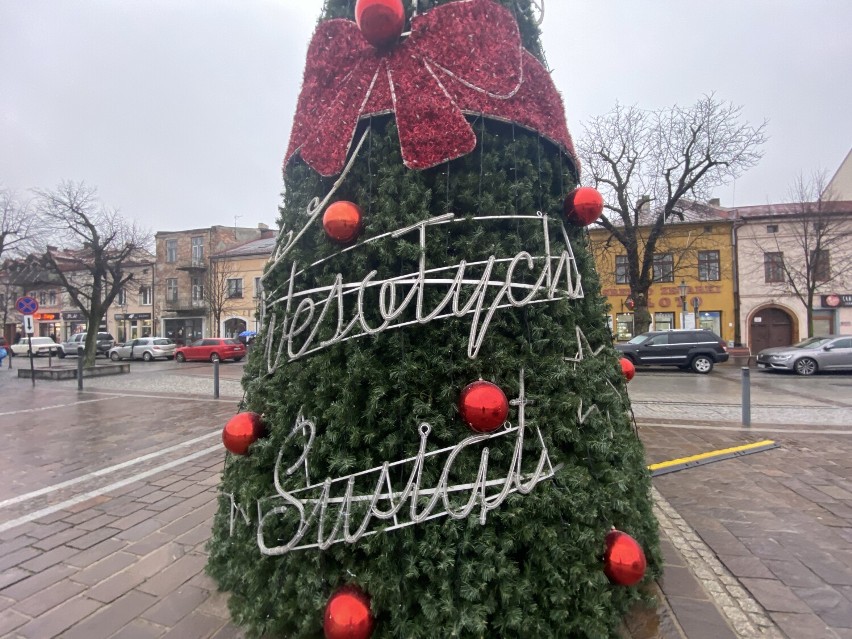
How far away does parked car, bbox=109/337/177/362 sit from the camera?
24328mm

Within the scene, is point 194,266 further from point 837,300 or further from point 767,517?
point 837,300

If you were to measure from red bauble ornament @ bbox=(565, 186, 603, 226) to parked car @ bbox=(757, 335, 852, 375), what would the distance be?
16.6m

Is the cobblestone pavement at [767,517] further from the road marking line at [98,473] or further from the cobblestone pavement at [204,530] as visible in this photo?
the road marking line at [98,473]

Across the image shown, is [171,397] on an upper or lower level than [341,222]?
lower

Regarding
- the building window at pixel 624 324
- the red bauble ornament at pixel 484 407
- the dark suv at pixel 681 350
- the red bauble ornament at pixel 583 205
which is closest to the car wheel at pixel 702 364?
the dark suv at pixel 681 350

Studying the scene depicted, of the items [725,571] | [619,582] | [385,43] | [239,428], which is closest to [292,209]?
[385,43]

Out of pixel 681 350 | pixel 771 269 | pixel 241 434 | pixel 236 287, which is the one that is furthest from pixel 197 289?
pixel 771 269

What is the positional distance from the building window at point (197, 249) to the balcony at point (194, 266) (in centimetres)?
16

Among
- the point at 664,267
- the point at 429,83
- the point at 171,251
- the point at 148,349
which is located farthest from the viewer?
the point at 171,251

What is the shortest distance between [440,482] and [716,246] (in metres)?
28.0

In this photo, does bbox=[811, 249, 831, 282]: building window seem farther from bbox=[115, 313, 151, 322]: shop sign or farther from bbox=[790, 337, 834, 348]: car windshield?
bbox=[115, 313, 151, 322]: shop sign

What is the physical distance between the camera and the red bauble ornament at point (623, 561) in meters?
1.85

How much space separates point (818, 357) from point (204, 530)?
17.9 m

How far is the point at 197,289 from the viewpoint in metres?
32.6
